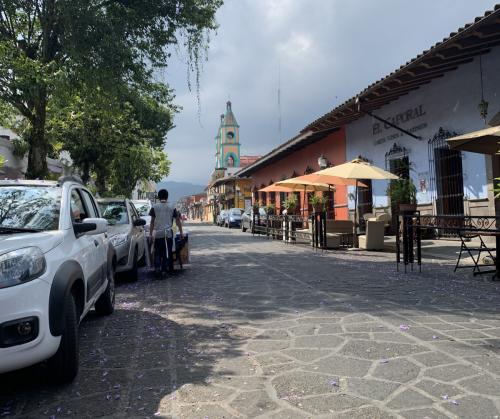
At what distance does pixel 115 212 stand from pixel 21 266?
6624mm

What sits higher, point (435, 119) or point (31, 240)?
point (435, 119)

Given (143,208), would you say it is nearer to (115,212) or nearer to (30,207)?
(115,212)

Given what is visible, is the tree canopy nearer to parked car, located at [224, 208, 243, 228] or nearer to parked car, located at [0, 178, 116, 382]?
parked car, located at [0, 178, 116, 382]

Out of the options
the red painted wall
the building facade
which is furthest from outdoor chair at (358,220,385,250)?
the red painted wall

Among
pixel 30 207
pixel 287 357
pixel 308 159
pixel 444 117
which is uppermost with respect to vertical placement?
pixel 308 159

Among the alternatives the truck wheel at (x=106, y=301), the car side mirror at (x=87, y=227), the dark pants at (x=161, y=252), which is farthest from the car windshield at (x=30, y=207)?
the dark pants at (x=161, y=252)

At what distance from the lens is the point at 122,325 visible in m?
5.31

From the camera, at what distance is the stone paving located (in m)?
3.03

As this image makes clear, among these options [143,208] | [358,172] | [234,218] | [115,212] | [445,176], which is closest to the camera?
[115,212]

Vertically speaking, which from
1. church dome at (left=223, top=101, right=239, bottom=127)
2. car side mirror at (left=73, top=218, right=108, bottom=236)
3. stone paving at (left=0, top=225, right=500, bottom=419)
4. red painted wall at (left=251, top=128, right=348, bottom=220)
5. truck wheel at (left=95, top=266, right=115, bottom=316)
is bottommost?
stone paving at (left=0, top=225, right=500, bottom=419)

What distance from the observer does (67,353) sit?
132 inches

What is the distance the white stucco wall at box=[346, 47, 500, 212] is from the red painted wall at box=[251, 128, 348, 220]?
270 cm

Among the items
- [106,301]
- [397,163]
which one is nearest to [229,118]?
[397,163]

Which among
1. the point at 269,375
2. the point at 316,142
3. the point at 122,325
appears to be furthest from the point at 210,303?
the point at 316,142
